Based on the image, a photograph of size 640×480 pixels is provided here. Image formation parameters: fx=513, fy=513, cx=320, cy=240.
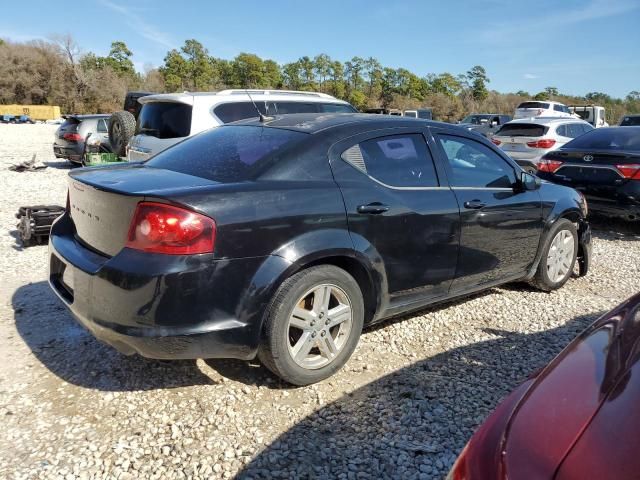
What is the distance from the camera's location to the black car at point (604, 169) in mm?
6871

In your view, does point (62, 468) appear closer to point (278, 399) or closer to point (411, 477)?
point (278, 399)

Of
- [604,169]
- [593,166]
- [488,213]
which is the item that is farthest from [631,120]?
[488,213]

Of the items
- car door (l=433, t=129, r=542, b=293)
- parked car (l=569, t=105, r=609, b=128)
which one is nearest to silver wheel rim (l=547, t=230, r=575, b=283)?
car door (l=433, t=129, r=542, b=293)

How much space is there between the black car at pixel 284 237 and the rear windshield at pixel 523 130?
27.8ft

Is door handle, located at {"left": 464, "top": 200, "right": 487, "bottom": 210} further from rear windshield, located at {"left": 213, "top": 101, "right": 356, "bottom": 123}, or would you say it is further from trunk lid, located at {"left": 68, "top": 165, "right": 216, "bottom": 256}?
rear windshield, located at {"left": 213, "top": 101, "right": 356, "bottom": 123}

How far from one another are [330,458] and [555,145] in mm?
10926

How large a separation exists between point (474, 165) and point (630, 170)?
397 cm

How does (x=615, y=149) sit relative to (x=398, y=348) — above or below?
above

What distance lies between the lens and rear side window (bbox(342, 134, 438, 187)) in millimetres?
3371

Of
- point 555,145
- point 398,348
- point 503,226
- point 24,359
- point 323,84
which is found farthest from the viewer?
point 323,84

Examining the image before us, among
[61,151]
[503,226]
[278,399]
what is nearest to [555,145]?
[503,226]

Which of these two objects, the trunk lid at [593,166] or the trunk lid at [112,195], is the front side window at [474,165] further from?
the trunk lid at [593,166]

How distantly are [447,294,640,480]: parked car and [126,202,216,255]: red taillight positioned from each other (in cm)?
161

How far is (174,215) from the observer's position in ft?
8.41
